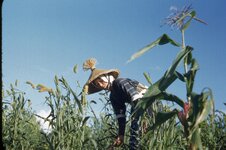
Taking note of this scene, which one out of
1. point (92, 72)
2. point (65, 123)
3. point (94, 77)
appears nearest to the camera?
point (65, 123)

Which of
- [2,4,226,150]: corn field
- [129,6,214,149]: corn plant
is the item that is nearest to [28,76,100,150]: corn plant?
[2,4,226,150]: corn field

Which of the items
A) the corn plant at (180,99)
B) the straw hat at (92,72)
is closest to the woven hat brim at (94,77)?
the straw hat at (92,72)

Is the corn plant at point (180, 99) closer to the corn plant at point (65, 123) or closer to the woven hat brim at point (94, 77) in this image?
the corn plant at point (65, 123)

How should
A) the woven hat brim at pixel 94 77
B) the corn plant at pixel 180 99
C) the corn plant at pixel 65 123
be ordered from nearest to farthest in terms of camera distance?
the corn plant at pixel 180 99 < the corn plant at pixel 65 123 < the woven hat brim at pixel 94 77

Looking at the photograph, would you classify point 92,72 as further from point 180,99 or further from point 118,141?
point 180,99

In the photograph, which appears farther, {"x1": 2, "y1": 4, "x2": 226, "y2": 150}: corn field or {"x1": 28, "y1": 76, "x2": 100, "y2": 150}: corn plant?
{"x1": 28, "y1": 76, "x2": 100, "y2": 150}: corn plant

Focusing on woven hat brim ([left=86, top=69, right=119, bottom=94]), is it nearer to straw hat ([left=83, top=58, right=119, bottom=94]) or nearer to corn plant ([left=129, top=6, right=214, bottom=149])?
straw hat ([left=83, top=58, right=119, bottom=94])

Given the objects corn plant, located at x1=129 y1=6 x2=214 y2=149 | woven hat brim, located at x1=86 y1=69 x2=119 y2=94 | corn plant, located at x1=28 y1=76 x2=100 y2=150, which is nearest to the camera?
corn plant, located at x1=129 y1=6 x2=214 y2=149

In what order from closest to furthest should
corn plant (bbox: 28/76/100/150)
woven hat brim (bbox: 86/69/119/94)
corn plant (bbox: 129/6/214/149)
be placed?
corn plant (bbox: 129/6/214/149)
corn plant (bbox: 28/76/100/150)
woven hat brim (bbox: 86/69/119/94)

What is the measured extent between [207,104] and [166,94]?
0.59ft

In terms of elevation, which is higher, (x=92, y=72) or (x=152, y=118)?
(x=92, y=72)

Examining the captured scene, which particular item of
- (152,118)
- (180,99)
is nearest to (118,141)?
(152,118)

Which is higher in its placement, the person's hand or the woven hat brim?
the woven hat brim

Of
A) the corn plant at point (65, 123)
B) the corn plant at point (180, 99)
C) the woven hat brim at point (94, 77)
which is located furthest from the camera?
the woven hat brim at point (94, 77)
